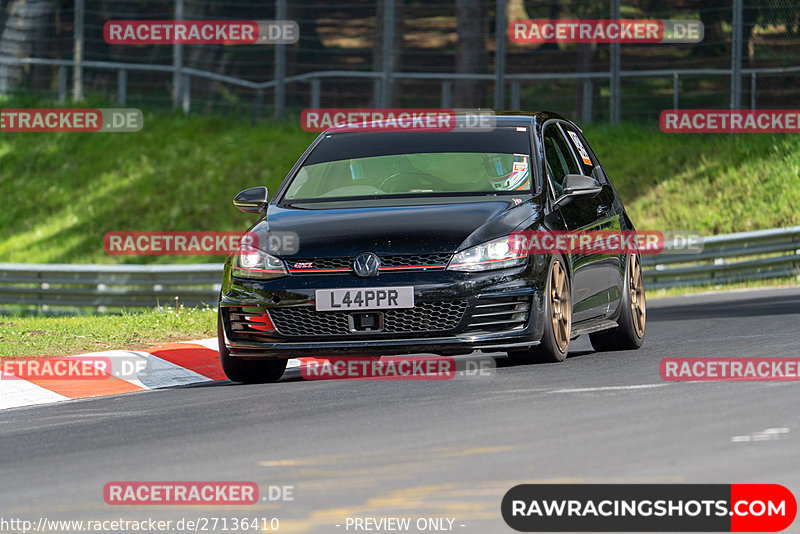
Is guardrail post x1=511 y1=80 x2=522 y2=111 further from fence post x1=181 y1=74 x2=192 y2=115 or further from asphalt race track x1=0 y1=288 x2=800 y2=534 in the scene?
asphalt race track x1=0 y1=288 x2=800 y2=534

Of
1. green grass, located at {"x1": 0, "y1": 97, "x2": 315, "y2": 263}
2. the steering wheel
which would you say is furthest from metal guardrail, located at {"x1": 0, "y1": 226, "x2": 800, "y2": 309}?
the steering wheel

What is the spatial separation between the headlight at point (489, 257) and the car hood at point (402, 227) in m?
0.04

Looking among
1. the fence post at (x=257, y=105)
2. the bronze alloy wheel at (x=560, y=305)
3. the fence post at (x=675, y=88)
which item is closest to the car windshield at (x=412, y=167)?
the bronze alloy wheel at (x=560, y=305)

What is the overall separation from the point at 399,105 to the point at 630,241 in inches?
548

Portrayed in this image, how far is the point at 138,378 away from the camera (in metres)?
10.6

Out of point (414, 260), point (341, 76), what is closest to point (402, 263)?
point (414, 260)

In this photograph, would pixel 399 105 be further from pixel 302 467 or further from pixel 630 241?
pixel 302 467

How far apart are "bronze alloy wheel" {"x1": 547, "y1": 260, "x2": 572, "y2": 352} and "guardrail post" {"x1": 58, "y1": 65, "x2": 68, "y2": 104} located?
21383mm

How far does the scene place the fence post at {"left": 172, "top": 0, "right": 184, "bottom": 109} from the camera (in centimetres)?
2764

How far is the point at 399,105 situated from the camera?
25438 millimetres

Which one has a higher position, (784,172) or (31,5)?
(31,5)

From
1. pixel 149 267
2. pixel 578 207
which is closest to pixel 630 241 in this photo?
pixel 578 207

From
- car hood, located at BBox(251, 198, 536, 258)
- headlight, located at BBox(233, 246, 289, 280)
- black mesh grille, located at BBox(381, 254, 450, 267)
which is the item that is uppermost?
car hood, located at BBox(251, 198, 536, 258)

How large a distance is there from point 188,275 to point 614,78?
7356 mm
